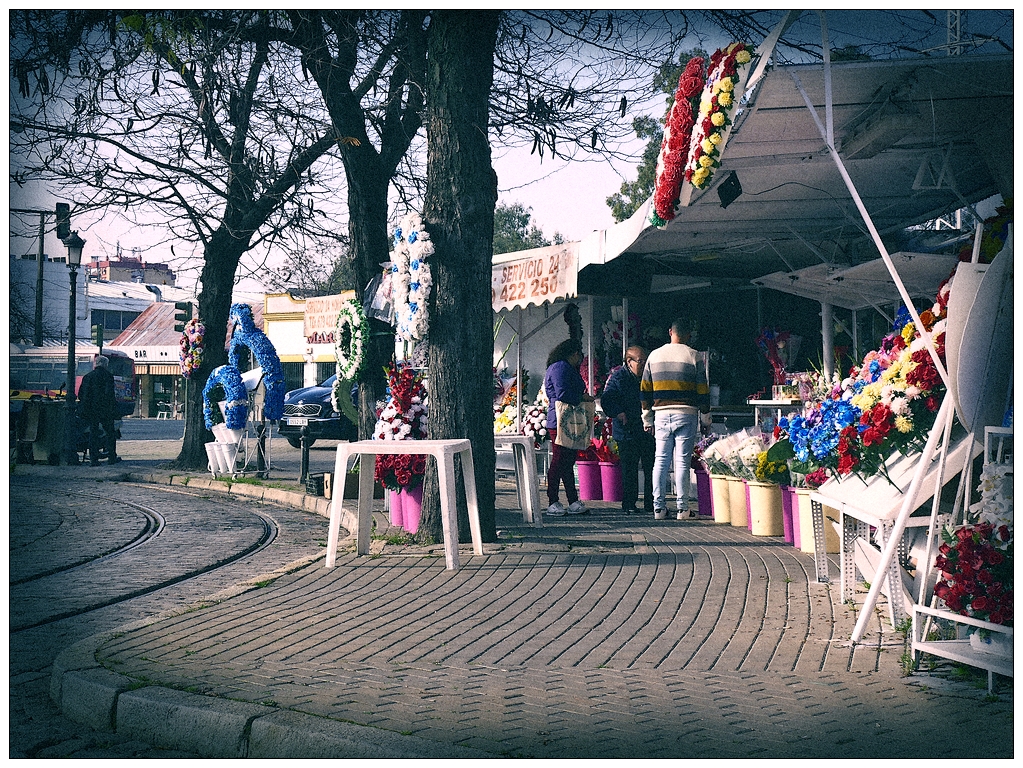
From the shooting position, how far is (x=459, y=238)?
8.81 metres

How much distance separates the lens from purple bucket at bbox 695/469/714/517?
11422 millimetres

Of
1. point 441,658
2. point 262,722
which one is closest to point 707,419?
point 441,658

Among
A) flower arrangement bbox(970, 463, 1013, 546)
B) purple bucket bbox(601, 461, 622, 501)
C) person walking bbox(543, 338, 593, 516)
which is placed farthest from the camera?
purple bucket bbox(601, 461, 622, 501)

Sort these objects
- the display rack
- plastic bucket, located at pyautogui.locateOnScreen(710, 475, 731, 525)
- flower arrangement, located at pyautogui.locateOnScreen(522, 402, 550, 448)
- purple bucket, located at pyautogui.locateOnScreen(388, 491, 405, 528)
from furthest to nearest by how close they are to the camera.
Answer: flower arrangement, located at pyautogui.locateOnScreen(522, 402, 550, 448) → plastic bucket, located at pyautogui.locateOnScreen(710, 475, 731, 525) → purple bucket, located at pyautogui.locateOnScreen(388, 491, 405, 528) → the display rack

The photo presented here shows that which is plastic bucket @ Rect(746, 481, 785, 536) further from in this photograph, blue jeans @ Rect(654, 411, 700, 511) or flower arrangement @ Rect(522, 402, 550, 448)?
flower arrangement @ Rect(522, 402, 550, 448)

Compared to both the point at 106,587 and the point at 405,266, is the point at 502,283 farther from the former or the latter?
the point at 106,587

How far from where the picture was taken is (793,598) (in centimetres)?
668

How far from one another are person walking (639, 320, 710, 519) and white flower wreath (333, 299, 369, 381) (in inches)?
138

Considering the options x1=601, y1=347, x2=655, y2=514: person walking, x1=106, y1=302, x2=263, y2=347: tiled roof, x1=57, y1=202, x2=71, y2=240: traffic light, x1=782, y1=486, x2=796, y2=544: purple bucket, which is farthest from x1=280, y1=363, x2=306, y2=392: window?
x1=782, y1=486, x2=796, y2=544: purple bucket

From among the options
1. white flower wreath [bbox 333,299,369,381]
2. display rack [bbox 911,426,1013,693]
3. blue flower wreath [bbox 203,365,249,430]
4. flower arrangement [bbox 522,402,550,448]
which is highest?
white flower wreath [bbox 333,299,369,381]

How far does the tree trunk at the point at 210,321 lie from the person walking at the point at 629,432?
8637mm

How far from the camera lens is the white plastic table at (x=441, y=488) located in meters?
7.75

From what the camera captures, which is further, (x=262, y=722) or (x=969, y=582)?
(x=969, y=582)

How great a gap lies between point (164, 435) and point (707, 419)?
82.0 feet
